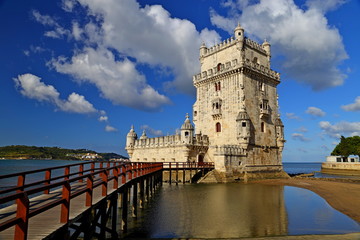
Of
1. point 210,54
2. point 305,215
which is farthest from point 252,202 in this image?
point 210,54

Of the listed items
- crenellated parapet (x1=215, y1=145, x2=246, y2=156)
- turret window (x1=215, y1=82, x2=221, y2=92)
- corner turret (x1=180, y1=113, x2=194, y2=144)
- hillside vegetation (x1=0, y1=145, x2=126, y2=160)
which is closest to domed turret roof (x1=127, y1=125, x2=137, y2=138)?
corner turret (x1=180, y1=113, x2=194, y2=144)

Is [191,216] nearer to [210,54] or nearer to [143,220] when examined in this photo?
[143,220]

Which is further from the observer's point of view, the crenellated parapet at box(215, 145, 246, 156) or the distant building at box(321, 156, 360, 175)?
the distant building at box(321, 156, 360, 175)

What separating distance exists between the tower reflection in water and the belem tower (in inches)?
486

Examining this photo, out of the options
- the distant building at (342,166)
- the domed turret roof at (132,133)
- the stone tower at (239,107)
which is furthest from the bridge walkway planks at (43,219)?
the distant building at (342,166)

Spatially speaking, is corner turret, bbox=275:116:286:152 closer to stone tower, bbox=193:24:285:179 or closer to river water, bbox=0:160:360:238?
stone tower, bbox=193:24:285:179

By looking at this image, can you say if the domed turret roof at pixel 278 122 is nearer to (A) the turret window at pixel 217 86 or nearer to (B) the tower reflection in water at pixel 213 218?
(A) the turret window at pixel 217 86

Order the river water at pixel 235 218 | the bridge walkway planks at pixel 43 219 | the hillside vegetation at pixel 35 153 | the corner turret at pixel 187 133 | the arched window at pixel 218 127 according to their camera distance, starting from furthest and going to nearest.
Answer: the hillside vegetation at pixel 35 153, the arched window at pixel 218 127, the corner turret at pixel 187 133, the river water at pixel 235 218, the bridge walkway planks at pixel 43 219

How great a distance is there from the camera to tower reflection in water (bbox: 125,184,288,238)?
1103 cm

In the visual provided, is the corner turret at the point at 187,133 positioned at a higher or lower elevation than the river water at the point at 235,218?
higher

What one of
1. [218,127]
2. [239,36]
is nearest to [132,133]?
[218,127]

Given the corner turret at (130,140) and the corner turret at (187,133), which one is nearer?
the corner turret at (187,133)

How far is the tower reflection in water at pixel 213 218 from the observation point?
11.0m

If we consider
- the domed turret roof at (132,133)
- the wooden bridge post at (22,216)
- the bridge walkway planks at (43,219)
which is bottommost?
the bridge walkway planks at (43,219)
